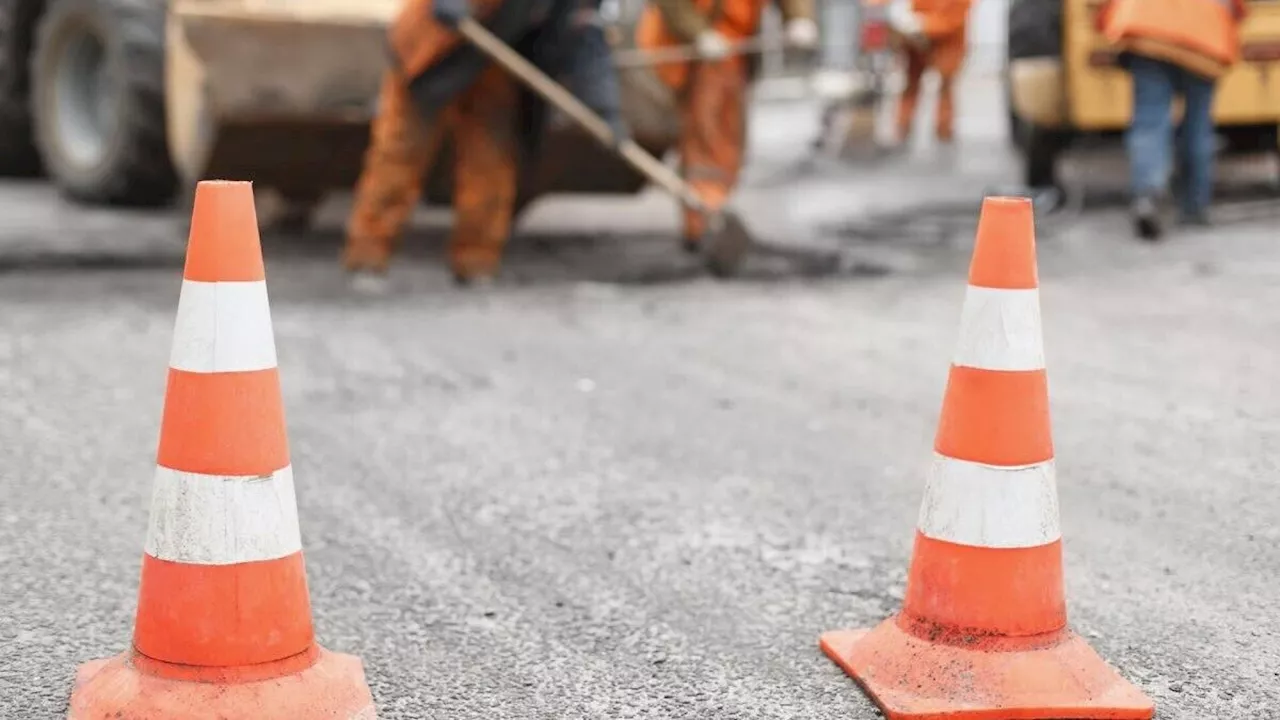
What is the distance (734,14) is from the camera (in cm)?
758

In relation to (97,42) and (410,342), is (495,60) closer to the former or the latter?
(410,342)

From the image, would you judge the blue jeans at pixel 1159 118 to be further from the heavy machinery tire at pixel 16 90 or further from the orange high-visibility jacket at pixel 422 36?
the heavy machinery tire at pixel 16 90

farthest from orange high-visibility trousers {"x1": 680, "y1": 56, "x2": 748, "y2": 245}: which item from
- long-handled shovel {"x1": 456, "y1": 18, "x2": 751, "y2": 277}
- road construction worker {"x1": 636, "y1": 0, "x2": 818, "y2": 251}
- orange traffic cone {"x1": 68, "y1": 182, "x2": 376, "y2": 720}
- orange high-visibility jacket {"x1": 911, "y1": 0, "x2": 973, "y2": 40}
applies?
orange traffic cone {"x1": 68, "y1": 182, "x2": 376, "y2": 720}

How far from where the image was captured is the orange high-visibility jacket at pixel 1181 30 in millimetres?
7043

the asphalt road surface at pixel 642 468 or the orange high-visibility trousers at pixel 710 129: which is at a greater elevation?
the orange high-visibility trousers at pixel 710 129

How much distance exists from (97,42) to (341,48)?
260cm

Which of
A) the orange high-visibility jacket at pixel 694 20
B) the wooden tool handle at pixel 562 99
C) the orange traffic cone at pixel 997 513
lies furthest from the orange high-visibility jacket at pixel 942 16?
the orange traffic cone at pixel 997 513

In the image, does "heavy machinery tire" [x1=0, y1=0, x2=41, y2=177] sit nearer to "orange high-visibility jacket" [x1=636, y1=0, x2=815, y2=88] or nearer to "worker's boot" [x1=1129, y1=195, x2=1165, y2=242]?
"orange high-visibility jacket" [x1=636, y1=0, x2=815, y2=88]


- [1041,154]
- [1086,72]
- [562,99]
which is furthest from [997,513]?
[1041,154]

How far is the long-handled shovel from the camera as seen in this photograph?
5883 millimetres

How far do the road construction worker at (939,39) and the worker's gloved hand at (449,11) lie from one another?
6953 millimetres

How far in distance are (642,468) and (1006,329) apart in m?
1.48

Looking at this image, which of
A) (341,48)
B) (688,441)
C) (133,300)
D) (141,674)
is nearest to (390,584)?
(141,674)

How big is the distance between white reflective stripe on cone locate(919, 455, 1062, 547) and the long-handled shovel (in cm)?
372
